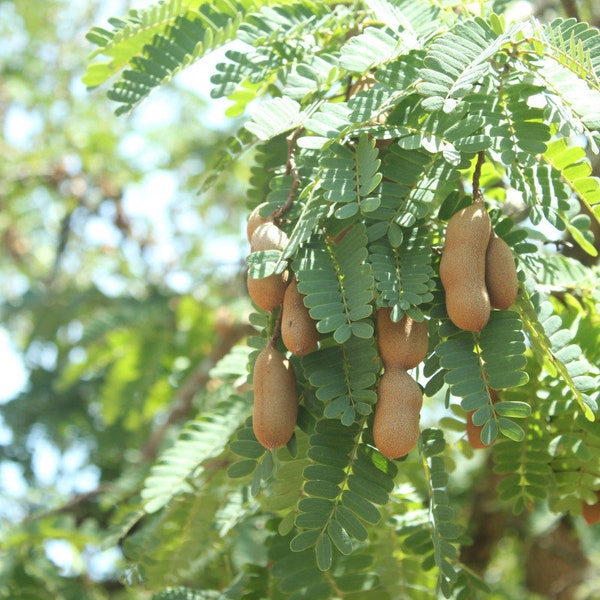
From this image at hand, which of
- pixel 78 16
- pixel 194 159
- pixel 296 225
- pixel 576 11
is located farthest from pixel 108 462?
pixel 78 16

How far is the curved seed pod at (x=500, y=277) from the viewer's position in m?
1.01

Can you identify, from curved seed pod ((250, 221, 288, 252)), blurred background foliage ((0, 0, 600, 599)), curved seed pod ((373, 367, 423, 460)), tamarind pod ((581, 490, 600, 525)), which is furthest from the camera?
blurred background foliage ((0, 0, 600, 599))

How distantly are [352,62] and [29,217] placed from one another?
15.3 ft

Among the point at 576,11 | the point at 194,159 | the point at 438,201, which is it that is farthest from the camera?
the point at 194,159

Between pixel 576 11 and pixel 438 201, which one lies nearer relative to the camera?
pixel 438 201

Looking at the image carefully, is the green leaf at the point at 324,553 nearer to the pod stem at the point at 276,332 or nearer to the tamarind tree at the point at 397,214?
the tamarind tree at the point at 397,214

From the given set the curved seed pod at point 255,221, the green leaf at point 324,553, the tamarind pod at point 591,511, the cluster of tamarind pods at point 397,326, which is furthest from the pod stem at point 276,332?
the tamarind pod at point 591,511

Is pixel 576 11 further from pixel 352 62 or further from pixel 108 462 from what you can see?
pixel 108 462

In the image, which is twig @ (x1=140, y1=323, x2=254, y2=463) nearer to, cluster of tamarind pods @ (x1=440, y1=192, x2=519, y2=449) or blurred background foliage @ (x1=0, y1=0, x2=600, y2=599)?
blurred background foliage @ (x1=0, y1=0, x2=600, y2=599)

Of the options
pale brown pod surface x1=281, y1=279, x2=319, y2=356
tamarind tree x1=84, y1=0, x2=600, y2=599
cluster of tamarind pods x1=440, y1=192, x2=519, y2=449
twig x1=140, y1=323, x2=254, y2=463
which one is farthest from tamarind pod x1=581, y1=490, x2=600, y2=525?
twig x1=140, y1=323, x2=254, y2=463

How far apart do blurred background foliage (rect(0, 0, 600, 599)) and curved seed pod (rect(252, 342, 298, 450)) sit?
1.61ft

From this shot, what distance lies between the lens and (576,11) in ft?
6.32

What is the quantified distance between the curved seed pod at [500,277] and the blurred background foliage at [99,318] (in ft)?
1.05

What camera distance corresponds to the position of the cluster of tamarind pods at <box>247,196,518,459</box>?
0.97 m
